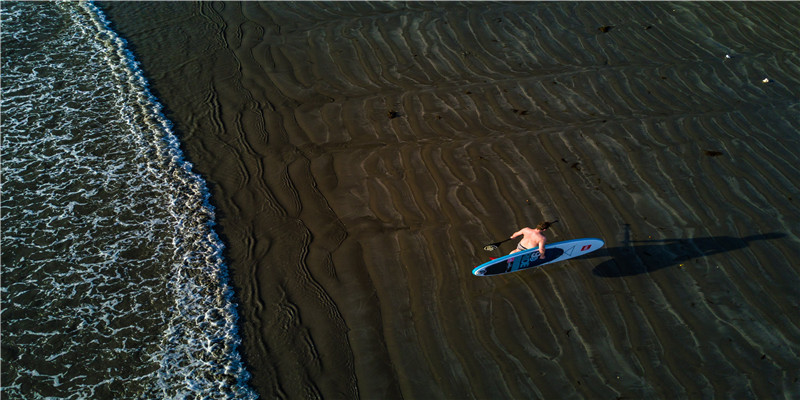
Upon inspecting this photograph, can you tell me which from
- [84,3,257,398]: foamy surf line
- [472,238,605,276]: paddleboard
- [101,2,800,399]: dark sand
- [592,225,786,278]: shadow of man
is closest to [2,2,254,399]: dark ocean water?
[84,3,257,398]: foamy surf line

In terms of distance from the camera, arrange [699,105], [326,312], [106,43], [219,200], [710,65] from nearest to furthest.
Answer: [326,312], [219,200], [699,105], [710,65], [106,43]

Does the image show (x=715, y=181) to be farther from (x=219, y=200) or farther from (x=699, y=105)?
(x=219, y=200)

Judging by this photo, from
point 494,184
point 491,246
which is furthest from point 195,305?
point 494,184

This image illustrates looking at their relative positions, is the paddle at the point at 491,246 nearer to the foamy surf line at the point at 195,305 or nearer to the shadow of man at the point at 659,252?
the shadow of man at the point at 659,252

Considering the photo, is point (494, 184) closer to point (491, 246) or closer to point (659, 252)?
point (491, 246)

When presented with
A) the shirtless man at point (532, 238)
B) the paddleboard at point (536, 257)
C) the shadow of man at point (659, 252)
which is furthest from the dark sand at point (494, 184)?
the shirtless man at point (532, 238)

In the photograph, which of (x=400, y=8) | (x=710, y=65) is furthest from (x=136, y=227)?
(x=710, y=65)
